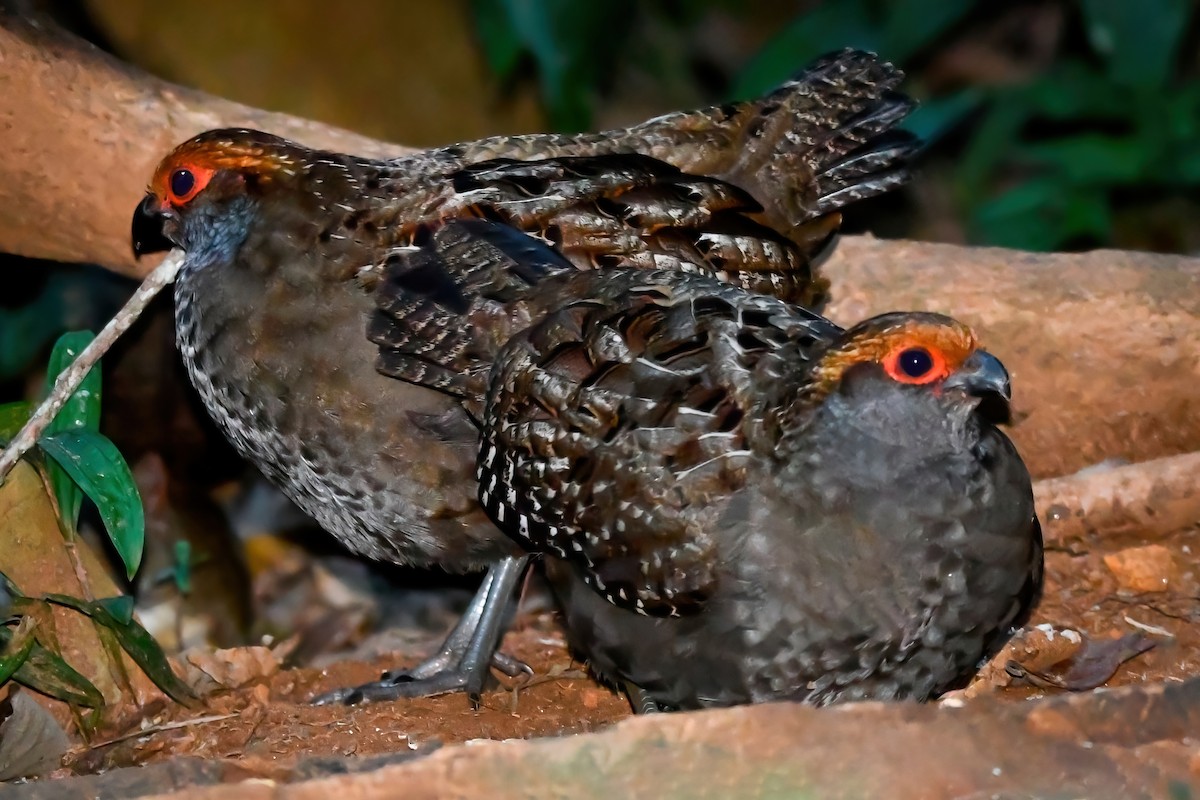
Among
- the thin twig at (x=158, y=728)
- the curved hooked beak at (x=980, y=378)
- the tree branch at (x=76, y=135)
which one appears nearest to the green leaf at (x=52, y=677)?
the thin twig at (x=158, y=728)

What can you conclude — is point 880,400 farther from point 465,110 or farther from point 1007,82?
point 1007,82

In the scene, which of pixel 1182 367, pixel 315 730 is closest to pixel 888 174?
pixel 1182 367

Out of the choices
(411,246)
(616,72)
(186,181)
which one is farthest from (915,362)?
(616,72)

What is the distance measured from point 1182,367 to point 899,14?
327 cm

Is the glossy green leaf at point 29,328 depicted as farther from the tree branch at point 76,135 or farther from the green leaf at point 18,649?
the green leaf at point 18,649

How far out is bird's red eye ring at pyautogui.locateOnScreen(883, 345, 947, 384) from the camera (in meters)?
3.10

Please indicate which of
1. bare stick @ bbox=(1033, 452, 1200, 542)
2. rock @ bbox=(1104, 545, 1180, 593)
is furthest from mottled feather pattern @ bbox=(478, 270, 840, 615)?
rock @ bbox=(1104, 545, 1180, 593)

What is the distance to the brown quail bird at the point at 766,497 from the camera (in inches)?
124

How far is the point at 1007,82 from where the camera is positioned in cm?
905

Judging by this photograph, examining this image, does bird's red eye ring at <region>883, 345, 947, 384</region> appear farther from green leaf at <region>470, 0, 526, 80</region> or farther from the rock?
green leaf at <region>470, 0, 526, 80</region>

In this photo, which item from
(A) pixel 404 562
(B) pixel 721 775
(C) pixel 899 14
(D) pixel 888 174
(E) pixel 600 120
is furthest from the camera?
(E) pixel 600 120

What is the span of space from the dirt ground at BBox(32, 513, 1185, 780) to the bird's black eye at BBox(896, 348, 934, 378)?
3.50ft

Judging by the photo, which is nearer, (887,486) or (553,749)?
(553,749)

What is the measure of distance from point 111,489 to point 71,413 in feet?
1.33
